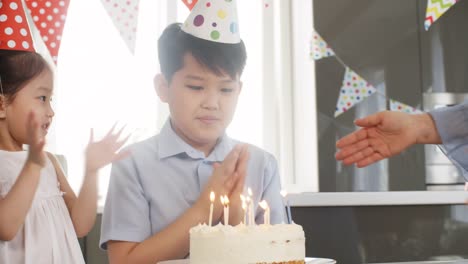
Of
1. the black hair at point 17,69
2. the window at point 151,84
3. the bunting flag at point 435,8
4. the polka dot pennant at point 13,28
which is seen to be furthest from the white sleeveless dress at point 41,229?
the bunting flag at point 435,8

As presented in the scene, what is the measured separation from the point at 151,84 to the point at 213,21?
144 centimetres

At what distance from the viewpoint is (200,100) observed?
1318 mm

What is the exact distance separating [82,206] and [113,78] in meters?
1.33

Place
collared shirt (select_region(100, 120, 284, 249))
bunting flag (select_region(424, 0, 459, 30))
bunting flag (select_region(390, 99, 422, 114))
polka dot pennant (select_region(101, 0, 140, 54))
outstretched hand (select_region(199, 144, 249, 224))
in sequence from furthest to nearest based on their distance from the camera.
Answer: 1. bunting flag (select_region(390, 99, 422, 114))
2. bunting flag (select_region(424, 0, 459, 30))
3. polka dot pennant (select_region(101, 0, 140, 54))
4. collared shirt (select_region(100, 120, 284, 249))
5. outstretched hand (select_region(199, 144, 249, 224))

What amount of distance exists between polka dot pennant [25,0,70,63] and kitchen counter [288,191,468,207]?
4.22ft

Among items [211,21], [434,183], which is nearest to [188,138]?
[211,21]

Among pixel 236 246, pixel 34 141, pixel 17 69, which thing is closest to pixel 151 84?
pixel 17 69

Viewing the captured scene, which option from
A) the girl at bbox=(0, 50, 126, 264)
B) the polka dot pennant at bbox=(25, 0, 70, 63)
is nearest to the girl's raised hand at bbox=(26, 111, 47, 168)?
the girl at bbox=(0, 50, 126, 264)

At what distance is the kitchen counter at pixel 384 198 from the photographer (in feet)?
8.52

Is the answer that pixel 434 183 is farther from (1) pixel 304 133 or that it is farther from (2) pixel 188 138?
(2) pixel 188 138

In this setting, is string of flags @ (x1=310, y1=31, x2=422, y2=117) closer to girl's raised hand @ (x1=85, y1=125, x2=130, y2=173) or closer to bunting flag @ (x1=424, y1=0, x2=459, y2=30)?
bunting flag @ (x1=424, y1=0, x2=459, y2=30)

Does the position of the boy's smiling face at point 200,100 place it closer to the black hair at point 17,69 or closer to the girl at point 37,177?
the girl at point 37,177

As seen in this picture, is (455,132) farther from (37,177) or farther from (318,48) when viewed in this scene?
(318,48)

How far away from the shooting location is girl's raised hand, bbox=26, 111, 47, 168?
3.90 ft
